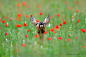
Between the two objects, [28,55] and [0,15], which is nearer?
[28,55]

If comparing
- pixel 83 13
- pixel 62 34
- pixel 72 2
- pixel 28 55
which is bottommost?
pixel 28 55

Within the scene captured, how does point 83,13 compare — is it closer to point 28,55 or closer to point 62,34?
point 62,34

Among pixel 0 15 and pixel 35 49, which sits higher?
pixel 0 15

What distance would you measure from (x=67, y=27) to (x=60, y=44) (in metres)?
1.29

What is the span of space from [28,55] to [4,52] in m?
0.70

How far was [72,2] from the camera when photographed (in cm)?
855

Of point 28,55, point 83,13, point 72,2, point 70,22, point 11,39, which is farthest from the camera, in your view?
point 72,2

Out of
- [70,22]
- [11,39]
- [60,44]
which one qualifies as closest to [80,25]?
[70,22]

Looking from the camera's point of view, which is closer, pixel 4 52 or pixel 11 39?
pixel 4 52

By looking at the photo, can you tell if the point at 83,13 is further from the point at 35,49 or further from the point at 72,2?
the point at 35,49

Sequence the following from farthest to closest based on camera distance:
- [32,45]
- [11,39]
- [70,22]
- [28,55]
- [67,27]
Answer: [70,22] < [67,27] < [11,39] < [32,45] < [28,55]

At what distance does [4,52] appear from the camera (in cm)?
411

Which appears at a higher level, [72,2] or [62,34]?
[72,2]

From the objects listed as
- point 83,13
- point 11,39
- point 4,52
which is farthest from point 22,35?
point 83,13
